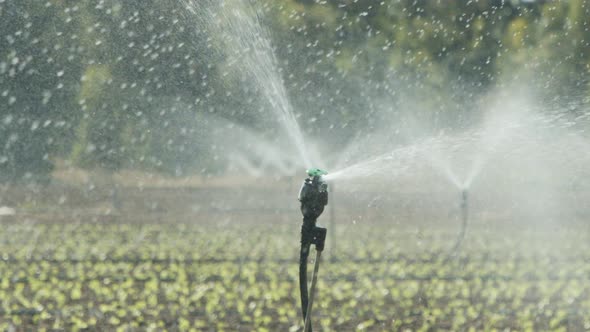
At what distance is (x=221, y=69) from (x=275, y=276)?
1349 centimetres

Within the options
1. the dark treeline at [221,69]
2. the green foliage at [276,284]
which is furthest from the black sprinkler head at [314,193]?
the dark treeline at [221,69]

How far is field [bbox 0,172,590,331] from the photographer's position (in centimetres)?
600

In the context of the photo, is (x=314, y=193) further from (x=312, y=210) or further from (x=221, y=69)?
(x=221, y=69)

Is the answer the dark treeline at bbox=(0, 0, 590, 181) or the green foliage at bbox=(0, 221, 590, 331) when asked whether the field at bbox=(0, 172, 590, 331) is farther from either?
the dark treeline at bbox=(0, 0, 590, 181)

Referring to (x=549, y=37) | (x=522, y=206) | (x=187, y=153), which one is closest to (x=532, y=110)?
(x=549, y=37)

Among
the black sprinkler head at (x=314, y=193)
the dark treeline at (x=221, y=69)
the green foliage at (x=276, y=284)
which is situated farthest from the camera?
the dark treeline at (x=221, y=69)

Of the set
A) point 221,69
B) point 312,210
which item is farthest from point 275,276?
point 221,69

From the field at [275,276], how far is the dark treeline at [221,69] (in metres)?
5.82

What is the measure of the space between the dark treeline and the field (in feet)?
19.1

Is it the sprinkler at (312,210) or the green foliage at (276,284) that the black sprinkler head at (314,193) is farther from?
the green foliage at (276,284)

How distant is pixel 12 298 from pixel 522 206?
504 inches

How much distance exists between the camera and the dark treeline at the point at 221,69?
1822 centimetres

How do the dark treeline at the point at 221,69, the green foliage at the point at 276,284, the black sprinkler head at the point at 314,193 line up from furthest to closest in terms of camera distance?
the dark treeline at the point at 221,69 → the green foliage at the point at 276,284 → the black sprinkler head at the point at 314,193

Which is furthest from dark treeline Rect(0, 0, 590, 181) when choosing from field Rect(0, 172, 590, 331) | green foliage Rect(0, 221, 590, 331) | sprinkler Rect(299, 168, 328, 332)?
sprinkler Rect(299, 168, 328, 332)
